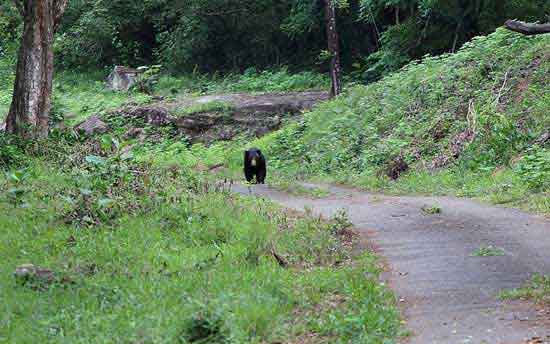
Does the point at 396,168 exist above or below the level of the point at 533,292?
below

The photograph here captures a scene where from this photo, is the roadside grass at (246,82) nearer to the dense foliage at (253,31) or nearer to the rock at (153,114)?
the dense foliage at (253,31)

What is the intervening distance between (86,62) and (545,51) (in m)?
29.9

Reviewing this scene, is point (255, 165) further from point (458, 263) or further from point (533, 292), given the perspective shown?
point (533, 292)

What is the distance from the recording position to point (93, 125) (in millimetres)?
31125

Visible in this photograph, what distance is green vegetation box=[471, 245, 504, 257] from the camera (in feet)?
31.0

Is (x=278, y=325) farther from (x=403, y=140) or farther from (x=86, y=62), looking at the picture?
(x=86, y=62)

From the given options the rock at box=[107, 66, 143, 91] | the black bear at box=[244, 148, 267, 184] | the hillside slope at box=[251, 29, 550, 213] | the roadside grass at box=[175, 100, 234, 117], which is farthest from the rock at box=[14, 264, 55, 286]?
the rock at box=[107, 66, 143, 91]

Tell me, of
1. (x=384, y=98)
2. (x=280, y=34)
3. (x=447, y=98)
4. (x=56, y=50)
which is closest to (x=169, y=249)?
(x=447, y=98)

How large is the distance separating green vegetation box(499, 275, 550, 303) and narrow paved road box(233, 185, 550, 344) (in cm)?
15

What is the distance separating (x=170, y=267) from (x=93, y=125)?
76.4ft

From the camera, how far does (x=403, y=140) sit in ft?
67.5

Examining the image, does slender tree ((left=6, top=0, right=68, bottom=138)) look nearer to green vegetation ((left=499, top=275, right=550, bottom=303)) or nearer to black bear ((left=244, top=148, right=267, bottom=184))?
black bear ((left=244, top=148, right=267, bottom=184))

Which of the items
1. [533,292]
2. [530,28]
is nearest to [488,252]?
[533,292]

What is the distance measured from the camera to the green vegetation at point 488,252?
945 centimetres
